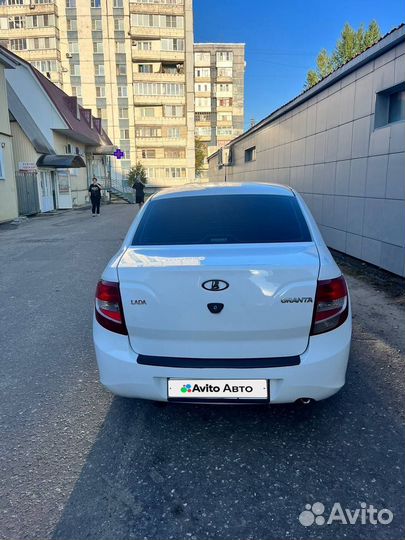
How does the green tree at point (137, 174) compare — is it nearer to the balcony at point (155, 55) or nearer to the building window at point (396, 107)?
the balcony at point (155, 55)

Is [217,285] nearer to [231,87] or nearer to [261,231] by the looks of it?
[261,231]

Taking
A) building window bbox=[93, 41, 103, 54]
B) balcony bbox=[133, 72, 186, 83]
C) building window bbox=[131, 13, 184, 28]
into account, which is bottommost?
balcony bbox=[133, 72, 186, 83]

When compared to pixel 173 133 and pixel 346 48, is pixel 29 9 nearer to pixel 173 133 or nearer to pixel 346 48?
pixel 173 133

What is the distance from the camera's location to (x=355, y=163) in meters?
7.95

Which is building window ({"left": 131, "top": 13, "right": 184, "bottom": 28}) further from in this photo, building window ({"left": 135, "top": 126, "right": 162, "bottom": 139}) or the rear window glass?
the rear window glass

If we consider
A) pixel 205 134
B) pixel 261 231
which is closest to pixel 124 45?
pixel 205 134

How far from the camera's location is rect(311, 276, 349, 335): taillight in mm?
2363

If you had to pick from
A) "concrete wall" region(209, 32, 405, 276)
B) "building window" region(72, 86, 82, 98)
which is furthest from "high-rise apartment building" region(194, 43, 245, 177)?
"concrete wall" region(209, 32, 405, 276)

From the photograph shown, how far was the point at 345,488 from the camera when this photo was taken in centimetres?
220

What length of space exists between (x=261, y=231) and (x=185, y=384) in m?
1.30

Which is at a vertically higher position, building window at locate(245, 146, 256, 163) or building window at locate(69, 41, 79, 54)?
building window at locate(69, 41, 79, 54)

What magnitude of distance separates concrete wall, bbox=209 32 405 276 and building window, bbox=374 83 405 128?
0.09m

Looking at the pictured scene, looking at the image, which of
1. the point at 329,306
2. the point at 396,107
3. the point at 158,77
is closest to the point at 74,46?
the point at 158,77

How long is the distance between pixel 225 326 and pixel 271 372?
0.38 metres
